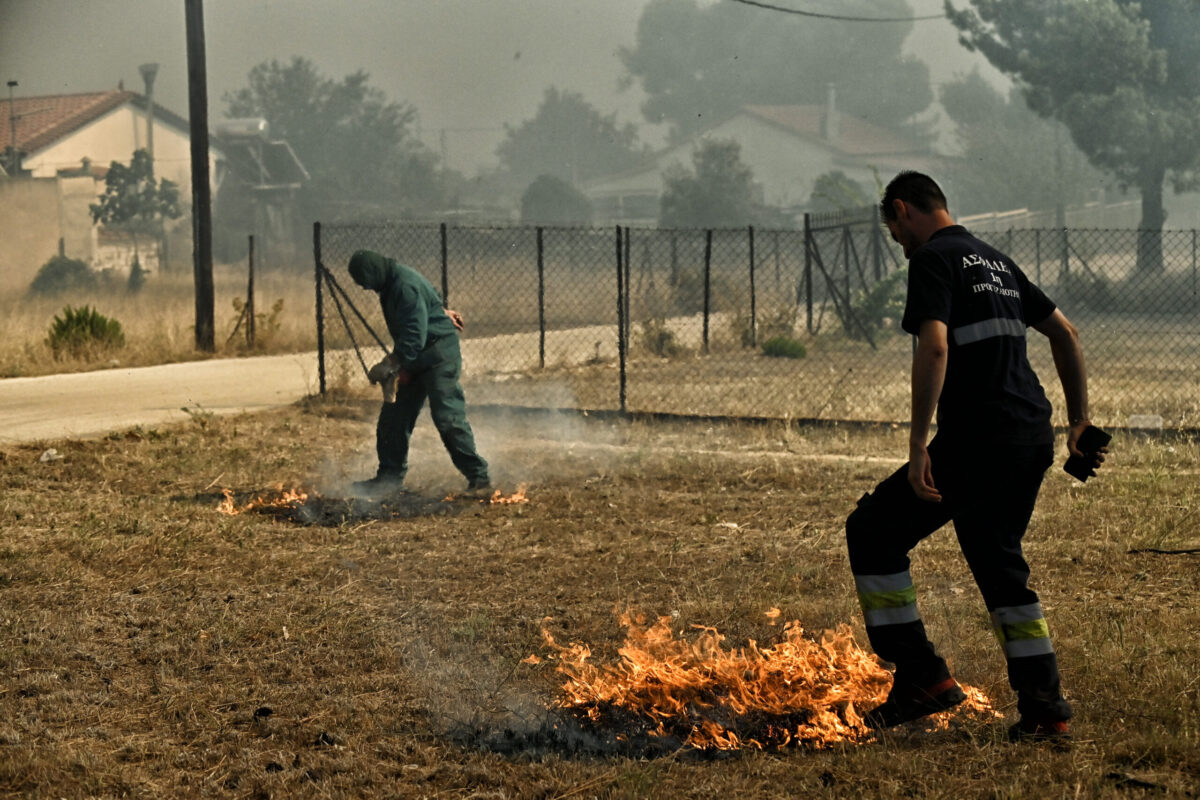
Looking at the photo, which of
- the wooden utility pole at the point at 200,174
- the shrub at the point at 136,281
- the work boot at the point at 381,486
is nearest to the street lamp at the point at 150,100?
the shrub at the point at 136,281

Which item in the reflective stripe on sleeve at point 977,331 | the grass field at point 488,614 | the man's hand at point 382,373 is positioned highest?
the reflective stripe on sleeve at point 977,331

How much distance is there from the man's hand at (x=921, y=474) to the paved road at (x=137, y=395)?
828 centimetres

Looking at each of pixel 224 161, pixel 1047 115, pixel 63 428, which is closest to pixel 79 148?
pixel 224 161

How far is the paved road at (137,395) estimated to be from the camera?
35.7 feet

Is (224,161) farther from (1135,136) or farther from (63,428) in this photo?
(63,428)

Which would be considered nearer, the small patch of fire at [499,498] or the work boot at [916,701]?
the work boot at [916,701]

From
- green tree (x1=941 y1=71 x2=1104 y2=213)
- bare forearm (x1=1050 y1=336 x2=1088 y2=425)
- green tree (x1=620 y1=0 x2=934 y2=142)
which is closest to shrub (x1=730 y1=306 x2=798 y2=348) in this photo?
bare forearm (x1=1050 y1=336 x2=1088 y2=425)

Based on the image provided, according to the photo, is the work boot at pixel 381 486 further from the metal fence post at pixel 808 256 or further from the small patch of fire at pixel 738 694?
the metal fence post at pixel 808 256

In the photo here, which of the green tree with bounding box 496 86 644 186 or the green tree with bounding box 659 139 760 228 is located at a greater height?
the green tree with bounding box 496 86 644 186

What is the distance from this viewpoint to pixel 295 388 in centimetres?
1384

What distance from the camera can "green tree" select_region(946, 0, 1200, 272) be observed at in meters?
31.7

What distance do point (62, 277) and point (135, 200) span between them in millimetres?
5628

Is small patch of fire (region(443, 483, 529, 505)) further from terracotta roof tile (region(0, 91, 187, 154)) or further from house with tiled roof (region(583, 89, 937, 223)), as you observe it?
house with tiled roof (region(583, 89, 937, 223))

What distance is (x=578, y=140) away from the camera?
86.5m
